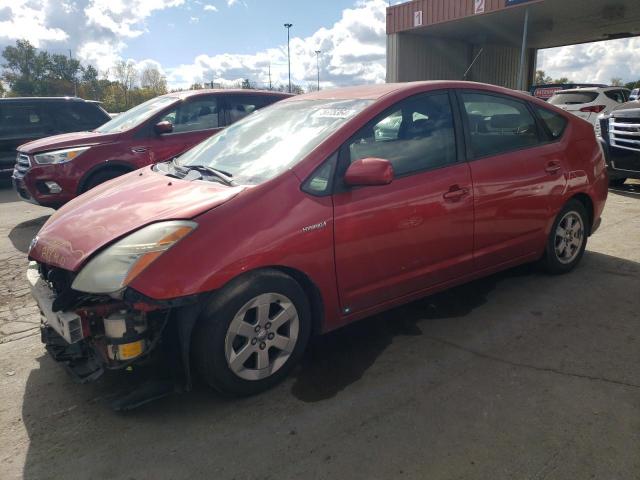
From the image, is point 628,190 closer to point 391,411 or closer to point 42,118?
point 391,411

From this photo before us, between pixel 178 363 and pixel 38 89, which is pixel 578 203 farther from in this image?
pixel 38 89

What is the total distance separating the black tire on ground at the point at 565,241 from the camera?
420 cm

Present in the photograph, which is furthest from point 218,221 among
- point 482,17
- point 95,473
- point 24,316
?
point 482,17

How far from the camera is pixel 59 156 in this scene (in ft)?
20.4

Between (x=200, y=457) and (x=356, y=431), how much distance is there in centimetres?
74

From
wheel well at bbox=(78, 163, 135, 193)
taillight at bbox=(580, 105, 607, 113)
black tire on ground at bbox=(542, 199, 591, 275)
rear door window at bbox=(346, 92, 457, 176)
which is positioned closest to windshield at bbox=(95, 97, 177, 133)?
wheel well at bbox=(78, 163, 135, 193)

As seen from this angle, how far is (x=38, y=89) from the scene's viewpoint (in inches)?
2478

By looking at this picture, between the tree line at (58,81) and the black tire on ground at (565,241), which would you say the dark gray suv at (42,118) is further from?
the tree line at (58,81)

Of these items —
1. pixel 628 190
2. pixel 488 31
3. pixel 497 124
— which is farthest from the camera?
pixel 488 31

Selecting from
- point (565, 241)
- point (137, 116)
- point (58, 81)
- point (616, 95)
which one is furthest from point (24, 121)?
point (58, 81)

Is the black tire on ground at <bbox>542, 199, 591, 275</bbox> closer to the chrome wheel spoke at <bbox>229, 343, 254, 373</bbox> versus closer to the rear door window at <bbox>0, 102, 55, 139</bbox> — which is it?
the chrome wheel spoke at <bbox>229, 343, 254, 373</bbox>

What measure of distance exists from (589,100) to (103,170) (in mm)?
12495

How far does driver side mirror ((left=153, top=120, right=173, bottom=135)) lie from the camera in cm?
645

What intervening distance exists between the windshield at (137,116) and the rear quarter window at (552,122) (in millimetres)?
4787
